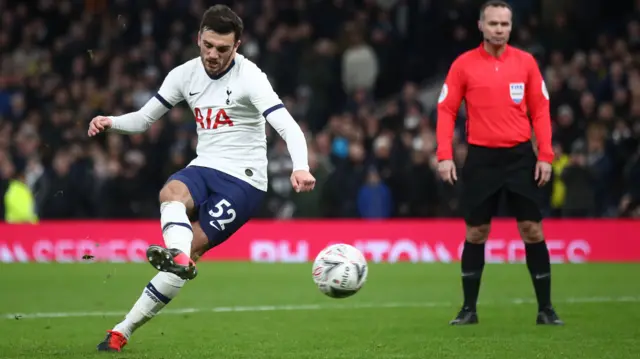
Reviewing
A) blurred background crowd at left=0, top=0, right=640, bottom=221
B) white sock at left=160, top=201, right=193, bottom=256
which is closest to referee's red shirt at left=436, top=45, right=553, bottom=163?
white sock at left=160, top=201, right=193, bottom=256

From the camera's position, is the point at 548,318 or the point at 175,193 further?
the point at 548,318

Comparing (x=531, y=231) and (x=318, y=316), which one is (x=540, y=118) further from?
(x=318, y=316)

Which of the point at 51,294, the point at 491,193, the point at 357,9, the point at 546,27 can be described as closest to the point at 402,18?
the point at 357,9

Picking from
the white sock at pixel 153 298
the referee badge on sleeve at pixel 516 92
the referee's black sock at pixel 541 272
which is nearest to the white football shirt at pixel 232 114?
the white sock at pixel 153 298

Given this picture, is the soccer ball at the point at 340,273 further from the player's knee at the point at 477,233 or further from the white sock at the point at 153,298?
the player's knee at the point at 477,233

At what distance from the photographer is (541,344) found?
846 cm

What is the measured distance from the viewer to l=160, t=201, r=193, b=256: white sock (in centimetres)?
764

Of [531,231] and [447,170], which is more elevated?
[447,170]

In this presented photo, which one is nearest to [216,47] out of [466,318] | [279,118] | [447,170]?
[279,118]

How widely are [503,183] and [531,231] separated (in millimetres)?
472

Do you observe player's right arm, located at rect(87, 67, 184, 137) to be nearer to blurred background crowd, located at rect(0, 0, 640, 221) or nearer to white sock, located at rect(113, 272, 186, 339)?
white sock, located at rect(113, 272, 186, 339)

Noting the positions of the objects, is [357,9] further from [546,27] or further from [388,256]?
[388,256]

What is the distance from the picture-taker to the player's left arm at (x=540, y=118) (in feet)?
32.0

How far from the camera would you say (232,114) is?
8.41 meters
